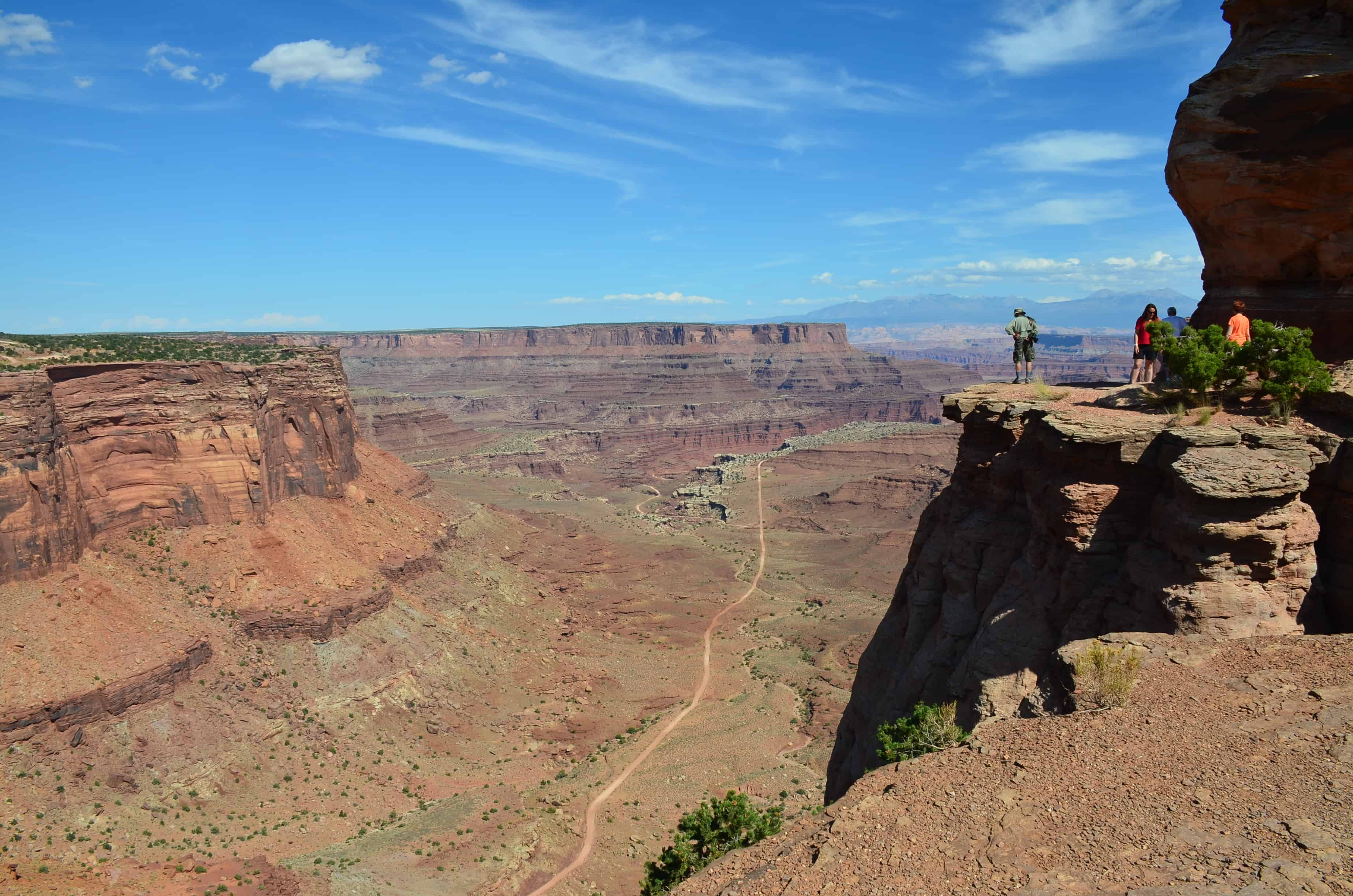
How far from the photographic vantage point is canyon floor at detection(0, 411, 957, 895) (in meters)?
27.0

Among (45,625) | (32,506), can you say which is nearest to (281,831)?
(45,625)

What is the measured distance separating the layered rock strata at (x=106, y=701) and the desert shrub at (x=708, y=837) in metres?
20.1

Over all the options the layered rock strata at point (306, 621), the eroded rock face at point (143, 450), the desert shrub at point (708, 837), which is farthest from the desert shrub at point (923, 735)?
the eroded rock face at point (143, 450)

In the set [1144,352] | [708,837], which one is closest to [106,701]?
[708,837]

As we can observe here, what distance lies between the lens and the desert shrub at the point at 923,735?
1481 centimetres

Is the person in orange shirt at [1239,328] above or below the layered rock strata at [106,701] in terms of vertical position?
above

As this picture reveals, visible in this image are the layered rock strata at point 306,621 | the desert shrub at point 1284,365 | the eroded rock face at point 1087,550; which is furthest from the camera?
the layered rock strata at point 306,621

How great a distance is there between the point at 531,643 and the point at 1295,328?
42016mm

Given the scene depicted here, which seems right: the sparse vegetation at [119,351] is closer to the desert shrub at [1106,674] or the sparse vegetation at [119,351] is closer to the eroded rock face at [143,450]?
the eroded rock face at [143,450]

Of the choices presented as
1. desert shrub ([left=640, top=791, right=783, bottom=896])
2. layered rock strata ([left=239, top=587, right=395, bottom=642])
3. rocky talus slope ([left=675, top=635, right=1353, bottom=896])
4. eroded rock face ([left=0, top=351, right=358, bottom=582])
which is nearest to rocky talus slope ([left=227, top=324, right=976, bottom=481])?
eroded rock face ([left=0, top=351, right=358, bottom=582])

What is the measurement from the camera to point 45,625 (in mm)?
29766

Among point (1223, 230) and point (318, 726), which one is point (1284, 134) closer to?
point (1223, 230)

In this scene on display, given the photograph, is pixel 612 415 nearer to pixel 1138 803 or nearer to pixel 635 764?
pixel 635 764

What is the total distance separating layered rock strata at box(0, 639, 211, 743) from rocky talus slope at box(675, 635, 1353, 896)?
25.7 metres
